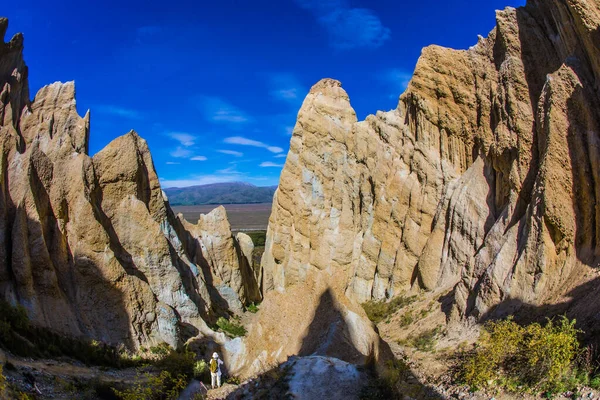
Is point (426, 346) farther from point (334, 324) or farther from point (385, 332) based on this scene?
point (334, 324)

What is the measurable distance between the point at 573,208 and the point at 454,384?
720 centimetres

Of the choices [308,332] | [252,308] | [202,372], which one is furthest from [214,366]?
[252,308]

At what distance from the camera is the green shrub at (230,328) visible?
25.6 m

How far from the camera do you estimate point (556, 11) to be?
1689 cm

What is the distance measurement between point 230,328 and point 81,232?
1108 cm

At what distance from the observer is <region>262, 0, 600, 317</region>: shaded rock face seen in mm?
14312

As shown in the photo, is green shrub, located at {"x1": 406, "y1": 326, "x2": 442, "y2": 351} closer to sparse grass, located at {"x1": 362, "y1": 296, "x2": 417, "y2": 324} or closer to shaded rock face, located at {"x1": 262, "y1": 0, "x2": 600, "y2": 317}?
shaded rock face, located at {"x1": 262, "y1": 0, "x2": 600, "y2": 317}

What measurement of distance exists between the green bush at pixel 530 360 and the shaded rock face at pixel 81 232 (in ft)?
45.1

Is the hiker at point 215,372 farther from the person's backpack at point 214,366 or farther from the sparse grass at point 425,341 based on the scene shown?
the sparse grass at point 425,341

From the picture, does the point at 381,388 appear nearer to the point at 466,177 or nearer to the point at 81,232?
the point at 81,232

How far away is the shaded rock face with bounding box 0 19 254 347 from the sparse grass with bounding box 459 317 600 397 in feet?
45.5

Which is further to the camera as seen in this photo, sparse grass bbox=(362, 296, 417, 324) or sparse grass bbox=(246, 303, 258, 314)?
sparse grass bbox=(246, 303, 258, 314)

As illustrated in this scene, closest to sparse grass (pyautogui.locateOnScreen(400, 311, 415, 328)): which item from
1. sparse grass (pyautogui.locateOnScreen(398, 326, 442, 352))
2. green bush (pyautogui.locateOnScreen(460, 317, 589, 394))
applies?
sparse grass (pyautogui.locateOnScreen(398, 326, 442, 352))

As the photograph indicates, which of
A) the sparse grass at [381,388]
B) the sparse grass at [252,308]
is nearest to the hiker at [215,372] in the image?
the sparse grass at [381,388]
